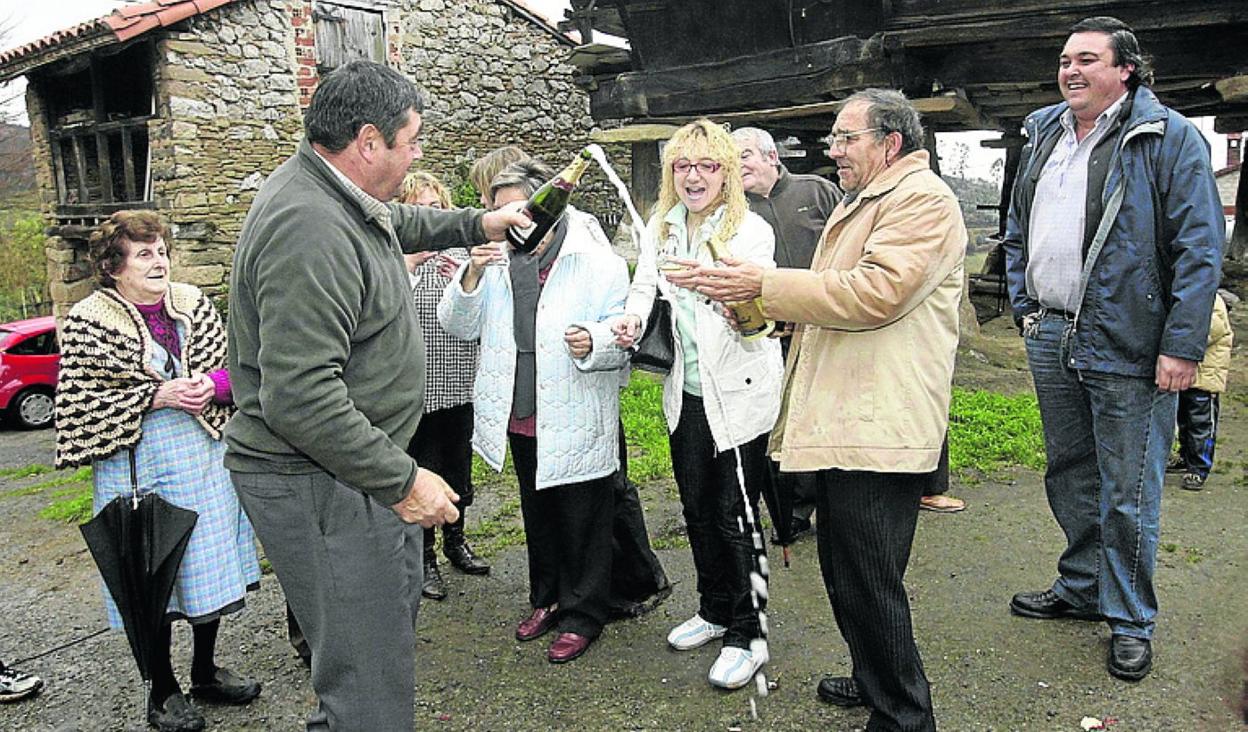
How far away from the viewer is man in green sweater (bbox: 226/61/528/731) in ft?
6.82

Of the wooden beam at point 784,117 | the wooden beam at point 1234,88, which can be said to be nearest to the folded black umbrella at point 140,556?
the wooden beam at point 784,117

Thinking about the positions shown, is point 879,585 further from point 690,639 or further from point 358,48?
point 358,48

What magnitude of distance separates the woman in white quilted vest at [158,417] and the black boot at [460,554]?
52.0 inches

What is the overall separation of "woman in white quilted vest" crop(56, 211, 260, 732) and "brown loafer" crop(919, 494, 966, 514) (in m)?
3.47

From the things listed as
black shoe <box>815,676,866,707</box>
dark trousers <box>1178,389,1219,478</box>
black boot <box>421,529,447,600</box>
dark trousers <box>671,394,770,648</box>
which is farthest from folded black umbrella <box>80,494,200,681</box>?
dark trousers <box>1178,389,1219,478</box>

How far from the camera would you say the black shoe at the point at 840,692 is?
3.24 m

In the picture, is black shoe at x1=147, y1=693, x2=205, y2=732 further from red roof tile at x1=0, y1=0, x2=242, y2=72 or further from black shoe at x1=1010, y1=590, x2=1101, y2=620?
red roof tile at x1=0, y1=0, x2=242, y2=72

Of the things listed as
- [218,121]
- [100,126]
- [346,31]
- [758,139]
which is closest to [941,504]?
[758,139]

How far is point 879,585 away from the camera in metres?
2.81

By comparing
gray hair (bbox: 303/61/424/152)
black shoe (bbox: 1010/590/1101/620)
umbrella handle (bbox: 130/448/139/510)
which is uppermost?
gray hair (bbox: 303/61/424/152)

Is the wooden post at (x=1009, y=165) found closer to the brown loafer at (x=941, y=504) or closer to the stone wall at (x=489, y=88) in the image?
the stone wall at (x=489, y=88)

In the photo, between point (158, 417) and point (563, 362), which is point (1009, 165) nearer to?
point (563, 362)

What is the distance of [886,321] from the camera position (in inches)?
105

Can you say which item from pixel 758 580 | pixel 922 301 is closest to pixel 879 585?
pixel 758 580
